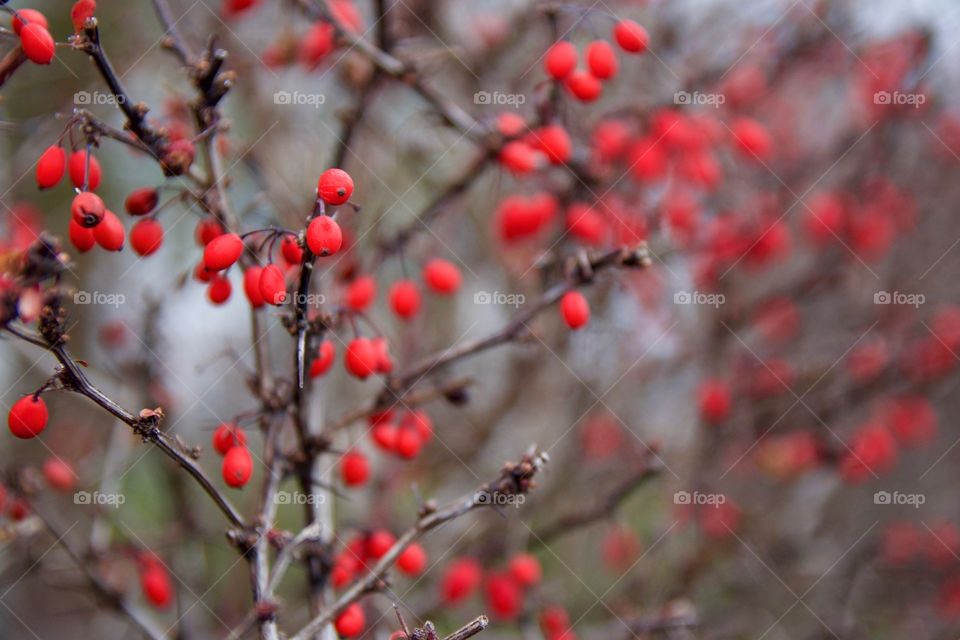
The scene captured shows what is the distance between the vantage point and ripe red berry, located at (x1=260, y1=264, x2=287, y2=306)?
6.27ft

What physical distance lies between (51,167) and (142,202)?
0.23m

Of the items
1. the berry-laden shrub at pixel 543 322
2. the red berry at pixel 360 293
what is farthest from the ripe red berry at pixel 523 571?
the red berry at pixel 360 293

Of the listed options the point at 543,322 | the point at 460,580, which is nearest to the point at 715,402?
the point at 543,322

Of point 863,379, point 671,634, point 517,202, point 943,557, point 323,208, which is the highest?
point 517,202

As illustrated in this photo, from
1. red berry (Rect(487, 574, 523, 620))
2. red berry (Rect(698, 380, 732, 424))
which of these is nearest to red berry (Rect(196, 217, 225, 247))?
red berry (Rect(487, 574, 523, 620))

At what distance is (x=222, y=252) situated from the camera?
1935 mm

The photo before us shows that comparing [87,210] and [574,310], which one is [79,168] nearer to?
[87,210]

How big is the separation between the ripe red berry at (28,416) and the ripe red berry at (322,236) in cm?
77

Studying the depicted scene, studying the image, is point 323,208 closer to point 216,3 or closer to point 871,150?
point 216,3

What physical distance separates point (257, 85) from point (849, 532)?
4678 millimetres

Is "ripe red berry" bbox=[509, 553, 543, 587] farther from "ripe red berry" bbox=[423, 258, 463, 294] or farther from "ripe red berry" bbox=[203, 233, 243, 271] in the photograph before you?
"ripe red berry" bbox=[203, 233, 243, 271]

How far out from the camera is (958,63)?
5395 mm

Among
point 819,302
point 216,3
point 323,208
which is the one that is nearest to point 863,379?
point 819,302

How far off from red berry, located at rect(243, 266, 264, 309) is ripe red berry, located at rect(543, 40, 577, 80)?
48.7 inches
